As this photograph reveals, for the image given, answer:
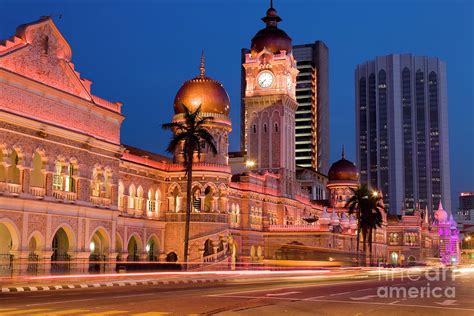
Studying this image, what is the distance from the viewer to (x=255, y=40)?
75875 millimetres

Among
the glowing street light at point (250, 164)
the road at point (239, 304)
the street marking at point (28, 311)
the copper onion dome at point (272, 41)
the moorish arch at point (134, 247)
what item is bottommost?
the road at point (239, 304)

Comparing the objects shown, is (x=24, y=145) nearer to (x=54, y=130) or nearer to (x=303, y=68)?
(x=54, y=130)

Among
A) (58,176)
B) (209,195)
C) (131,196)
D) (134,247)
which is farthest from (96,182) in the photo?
(209,195)

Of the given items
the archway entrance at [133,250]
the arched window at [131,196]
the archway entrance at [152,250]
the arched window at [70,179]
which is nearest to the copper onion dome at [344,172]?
the archway entrance at [152,250]

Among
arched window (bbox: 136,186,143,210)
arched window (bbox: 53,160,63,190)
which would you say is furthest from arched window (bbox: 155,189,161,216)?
arched window (bbox: 53,160,63,190)

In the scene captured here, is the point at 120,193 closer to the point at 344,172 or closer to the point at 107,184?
the point at 107,184

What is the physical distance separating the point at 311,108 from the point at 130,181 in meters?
122

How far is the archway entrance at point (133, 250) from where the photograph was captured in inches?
2076

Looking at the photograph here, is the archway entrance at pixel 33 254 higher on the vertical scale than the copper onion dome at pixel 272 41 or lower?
lower

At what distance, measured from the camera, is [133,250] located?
54000 mm

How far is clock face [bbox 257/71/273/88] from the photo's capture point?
7419 centimetres

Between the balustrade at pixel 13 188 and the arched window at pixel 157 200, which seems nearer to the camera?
the balustrade at pixel 13 188

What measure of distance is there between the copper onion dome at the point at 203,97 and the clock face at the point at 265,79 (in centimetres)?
1606

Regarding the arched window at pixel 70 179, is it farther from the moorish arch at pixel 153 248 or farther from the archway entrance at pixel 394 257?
the archway entrance at pixel 394 257
